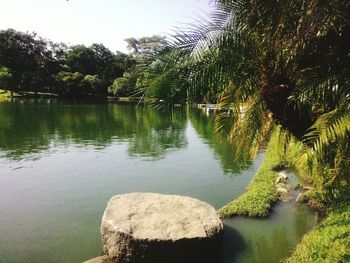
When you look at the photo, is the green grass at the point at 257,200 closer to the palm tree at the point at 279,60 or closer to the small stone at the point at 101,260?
the palm tree at the point at 279,60

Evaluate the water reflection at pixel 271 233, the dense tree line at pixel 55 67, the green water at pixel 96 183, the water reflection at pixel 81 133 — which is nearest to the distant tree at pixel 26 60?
the dense tree line at pixel 55 67

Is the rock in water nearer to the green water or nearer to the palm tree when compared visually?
the green water

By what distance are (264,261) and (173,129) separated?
97.8ft

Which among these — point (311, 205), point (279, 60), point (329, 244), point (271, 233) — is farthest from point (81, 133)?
point (279, 60)

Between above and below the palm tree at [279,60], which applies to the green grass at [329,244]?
below

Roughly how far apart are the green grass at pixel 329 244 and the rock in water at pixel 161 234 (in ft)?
6.52

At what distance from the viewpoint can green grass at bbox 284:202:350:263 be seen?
782 cm

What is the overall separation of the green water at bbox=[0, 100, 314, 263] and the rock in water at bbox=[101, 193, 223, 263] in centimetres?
96

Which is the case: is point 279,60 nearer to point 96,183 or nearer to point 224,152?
point 96,183

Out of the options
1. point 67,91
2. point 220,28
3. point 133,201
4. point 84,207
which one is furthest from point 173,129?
point 67,91

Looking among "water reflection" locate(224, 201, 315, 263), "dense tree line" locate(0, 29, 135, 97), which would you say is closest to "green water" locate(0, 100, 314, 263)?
"water reflection" locate(224, 201, 315, 263)

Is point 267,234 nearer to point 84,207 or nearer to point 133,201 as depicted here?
point 133,201

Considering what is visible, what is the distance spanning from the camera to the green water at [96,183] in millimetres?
10641

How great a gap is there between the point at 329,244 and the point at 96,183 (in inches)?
463
